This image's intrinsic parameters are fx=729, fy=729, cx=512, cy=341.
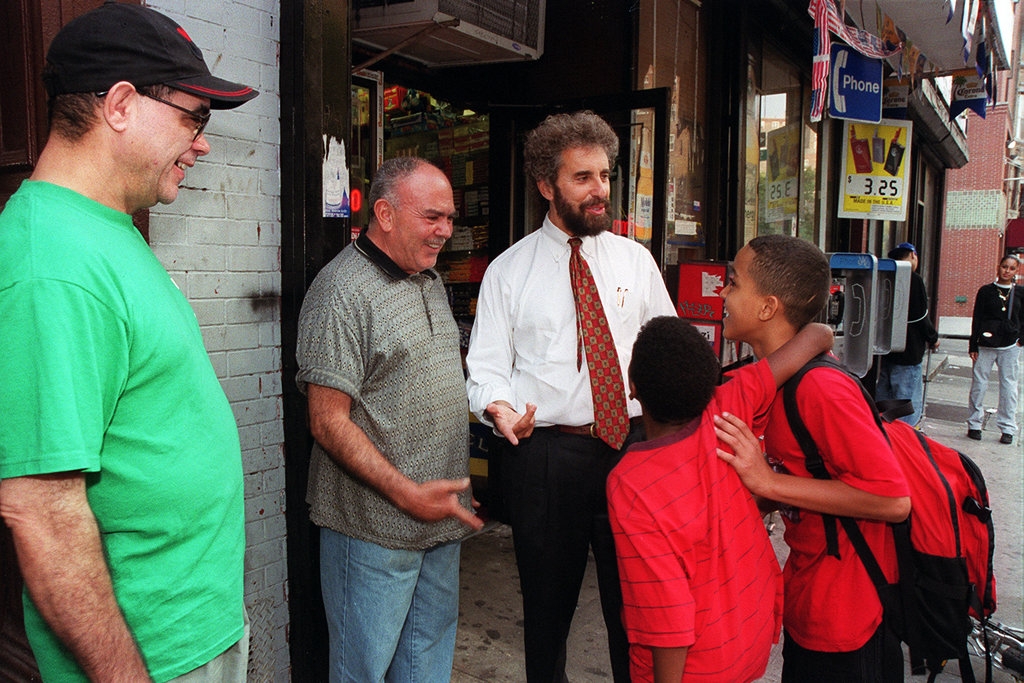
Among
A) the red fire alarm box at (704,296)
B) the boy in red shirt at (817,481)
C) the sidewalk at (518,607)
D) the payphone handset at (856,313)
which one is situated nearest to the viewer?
the boy in red shirt at (817,481)

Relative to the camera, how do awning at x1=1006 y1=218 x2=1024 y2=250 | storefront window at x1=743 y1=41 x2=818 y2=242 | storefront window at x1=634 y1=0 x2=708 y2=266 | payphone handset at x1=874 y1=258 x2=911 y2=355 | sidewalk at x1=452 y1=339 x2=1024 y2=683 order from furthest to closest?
awning at x1=1006 y1=218 x2=1024 y2=250, storefront window at x1=743 y1=41 x2=818 y2=242, payphone handset at x1=874 y1=258 x2=911 y2=355, storefront window at x1=634 y1=0 x2=708 y2=266, sidewalk at x1=452 y1=339 x2=1024 y2=683

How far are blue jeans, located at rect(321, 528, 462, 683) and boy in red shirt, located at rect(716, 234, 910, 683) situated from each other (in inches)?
42.2

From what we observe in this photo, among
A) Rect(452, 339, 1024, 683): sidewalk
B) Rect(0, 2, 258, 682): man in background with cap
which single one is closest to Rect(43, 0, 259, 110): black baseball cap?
Rect(0, 2, 258, 682): man in background with cap

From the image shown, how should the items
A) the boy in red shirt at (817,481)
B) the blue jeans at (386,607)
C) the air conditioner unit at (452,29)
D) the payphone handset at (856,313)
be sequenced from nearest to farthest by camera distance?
the boy in red shirt at (817,481), the blue jeans at (386,607), the air conditioner unit at (452,29), the payphone handset at (856,313)

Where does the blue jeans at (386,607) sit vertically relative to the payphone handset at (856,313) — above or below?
below

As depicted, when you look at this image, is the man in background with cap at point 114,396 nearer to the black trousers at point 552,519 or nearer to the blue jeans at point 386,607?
the blue jeans at point 386,607

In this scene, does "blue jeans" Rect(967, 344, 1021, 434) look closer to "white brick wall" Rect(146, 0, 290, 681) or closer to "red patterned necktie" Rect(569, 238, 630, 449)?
"red patterned necktie" Rect(569, 238, 630, 449)

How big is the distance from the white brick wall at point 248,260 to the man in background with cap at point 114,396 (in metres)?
1.07

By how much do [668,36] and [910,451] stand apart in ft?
14.2

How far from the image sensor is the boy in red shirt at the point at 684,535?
173 centimetres

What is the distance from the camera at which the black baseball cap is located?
1.34 metres

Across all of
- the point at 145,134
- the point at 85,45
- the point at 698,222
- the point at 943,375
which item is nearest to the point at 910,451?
the point at 145,134

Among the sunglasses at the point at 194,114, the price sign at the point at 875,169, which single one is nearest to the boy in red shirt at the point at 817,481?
the sunglasses at the point at 194,114

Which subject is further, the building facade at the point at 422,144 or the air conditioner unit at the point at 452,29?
the air conditioner unit at the point at 452,29
